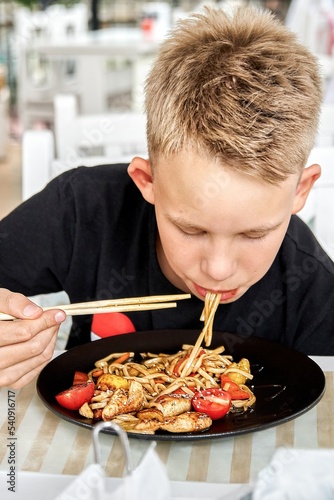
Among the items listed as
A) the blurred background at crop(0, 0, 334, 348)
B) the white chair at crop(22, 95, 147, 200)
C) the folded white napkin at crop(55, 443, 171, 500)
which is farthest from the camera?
the blurred background at crop(0, 0, 334, 348)

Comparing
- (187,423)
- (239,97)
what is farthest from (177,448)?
(239,97)

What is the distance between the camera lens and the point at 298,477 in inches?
33.5

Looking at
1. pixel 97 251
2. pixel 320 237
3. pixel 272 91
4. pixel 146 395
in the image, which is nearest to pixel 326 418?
Answer: pixel 146 395

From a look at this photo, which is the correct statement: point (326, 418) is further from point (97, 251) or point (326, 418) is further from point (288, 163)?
point (97, 251)

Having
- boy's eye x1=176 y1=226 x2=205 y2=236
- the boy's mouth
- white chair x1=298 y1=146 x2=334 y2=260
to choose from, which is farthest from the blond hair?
white chair x1=298 y1=146 x2=334 y2=260

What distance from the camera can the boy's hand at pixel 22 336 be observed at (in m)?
1.27

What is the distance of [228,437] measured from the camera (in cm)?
115

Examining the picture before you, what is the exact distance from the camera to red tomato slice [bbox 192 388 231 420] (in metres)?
1.20

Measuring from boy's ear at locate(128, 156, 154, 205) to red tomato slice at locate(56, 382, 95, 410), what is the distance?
1.31ft

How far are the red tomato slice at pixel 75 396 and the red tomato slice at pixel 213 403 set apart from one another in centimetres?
16

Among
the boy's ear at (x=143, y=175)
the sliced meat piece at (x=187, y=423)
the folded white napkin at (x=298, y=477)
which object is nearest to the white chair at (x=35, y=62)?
the boy's ear at (x=143, y=175)

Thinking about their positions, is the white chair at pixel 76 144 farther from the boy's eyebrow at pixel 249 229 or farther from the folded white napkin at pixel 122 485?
the folded white napkin at pixel 122 485

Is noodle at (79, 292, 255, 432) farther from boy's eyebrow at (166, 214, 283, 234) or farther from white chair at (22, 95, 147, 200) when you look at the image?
white chair at (22, 95, 147, 200)

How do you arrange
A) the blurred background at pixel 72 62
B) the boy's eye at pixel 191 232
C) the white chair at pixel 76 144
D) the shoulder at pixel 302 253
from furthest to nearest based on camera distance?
the blurred background at pixel 72 62 → the white chair at pixel 76 144 → the shoulder at pixel 302 253 → the boy's eye at pixel 191 232
